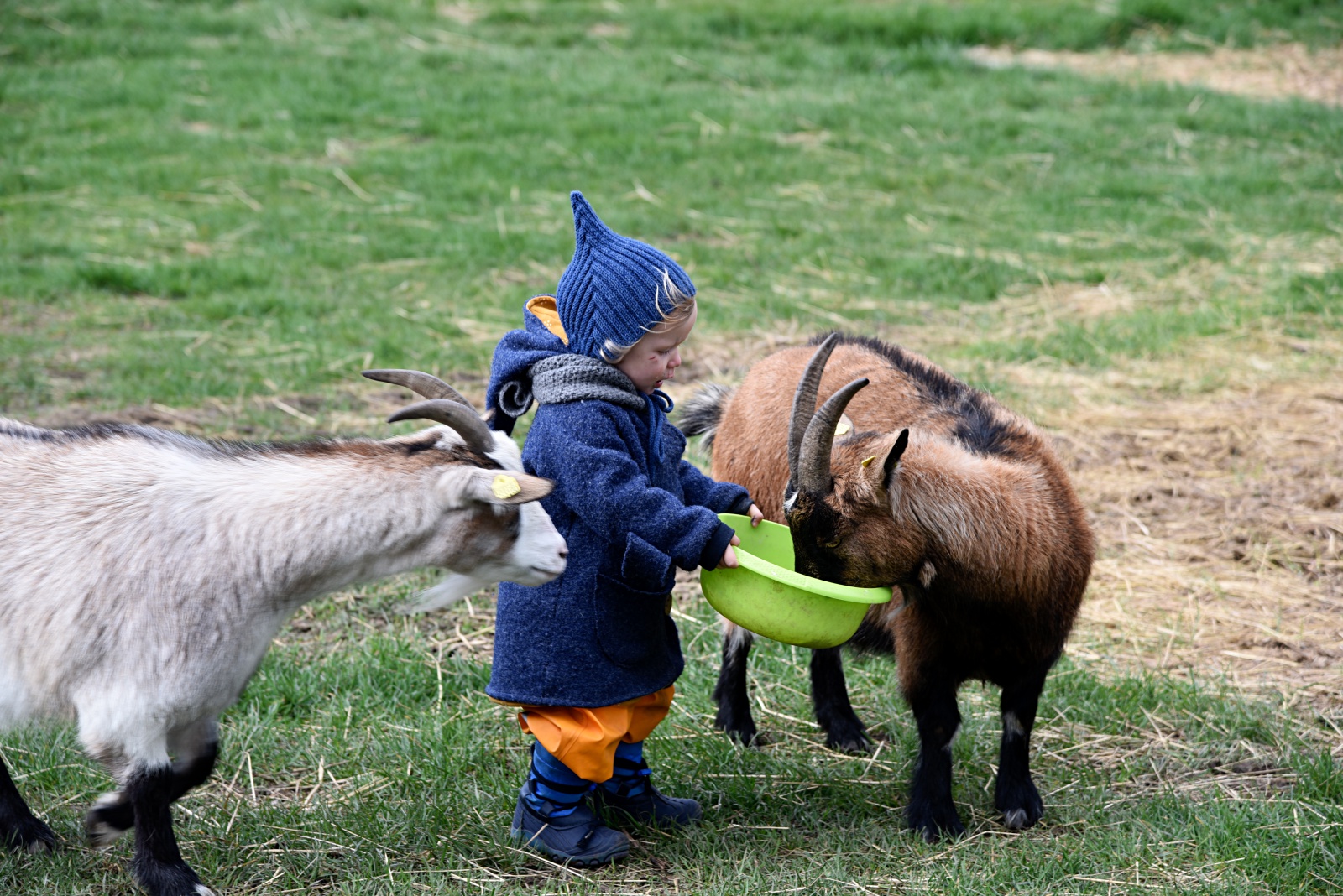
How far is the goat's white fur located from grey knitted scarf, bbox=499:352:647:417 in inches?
8.0

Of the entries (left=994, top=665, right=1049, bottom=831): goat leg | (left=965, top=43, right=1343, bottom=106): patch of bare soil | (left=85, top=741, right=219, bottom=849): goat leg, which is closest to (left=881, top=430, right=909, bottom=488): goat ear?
(left=994, top=665, right=1049, bottom=831): goat leg

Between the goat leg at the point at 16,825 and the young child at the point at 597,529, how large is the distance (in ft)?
4.19

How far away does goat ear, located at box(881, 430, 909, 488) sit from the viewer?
3287 mm

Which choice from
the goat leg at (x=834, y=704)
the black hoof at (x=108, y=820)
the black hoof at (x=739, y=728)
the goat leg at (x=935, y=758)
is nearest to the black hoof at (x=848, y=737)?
the goat leg at (x=834, y=704)

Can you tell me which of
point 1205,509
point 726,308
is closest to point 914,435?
point 1205,509

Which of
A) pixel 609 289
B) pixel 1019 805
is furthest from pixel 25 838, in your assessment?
pixel 1019 805

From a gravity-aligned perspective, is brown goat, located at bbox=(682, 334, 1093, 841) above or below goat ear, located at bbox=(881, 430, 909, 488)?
below

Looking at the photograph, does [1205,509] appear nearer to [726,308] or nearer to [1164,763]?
[1164,763]

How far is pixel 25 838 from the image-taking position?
135 inches

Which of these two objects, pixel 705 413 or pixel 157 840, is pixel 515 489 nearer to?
pixel 157 840

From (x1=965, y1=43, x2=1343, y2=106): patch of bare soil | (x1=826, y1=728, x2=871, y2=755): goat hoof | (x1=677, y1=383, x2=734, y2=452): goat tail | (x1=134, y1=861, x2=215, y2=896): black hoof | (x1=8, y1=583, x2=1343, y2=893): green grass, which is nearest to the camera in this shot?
(x1=134, y1=861, x2=215, y2=896): black hoof

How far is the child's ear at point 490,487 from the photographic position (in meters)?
3.03

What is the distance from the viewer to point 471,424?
3.16 meters

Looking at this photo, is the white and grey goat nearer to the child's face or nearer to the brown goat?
the child's face
